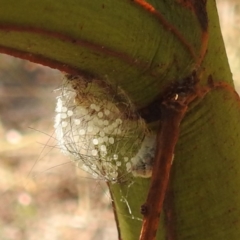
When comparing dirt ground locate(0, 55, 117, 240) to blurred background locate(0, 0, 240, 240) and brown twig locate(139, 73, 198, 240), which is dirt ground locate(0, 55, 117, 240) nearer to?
blurred background locate(0, 0, 240, 240)

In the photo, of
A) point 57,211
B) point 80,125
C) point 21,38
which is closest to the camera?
point 21,38

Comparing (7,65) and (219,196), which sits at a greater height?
(7,65)

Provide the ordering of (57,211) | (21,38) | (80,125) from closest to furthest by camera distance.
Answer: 1. (21,38)
2. (80,125)
3. (57,211)

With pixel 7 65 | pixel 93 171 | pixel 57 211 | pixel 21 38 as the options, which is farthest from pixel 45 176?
pixel 21 38

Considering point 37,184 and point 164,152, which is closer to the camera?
point 164,152

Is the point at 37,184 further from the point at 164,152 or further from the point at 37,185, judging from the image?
the point at 164,152

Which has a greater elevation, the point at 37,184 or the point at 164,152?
the point at 37,184

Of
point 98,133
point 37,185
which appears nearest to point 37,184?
point 37,185

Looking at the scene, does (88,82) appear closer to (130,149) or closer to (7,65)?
(130,149)
